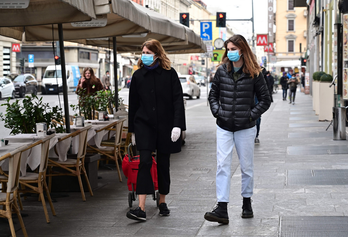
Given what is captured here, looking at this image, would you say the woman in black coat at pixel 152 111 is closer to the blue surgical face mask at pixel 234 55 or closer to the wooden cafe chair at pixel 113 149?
the blue surgical face mask at pixel 234 55

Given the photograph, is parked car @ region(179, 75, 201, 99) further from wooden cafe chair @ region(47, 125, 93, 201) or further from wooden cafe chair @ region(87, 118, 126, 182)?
wooden cafe chair @ region(47, 125, 93, 201)

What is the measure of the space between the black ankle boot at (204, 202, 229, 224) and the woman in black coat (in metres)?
0.65

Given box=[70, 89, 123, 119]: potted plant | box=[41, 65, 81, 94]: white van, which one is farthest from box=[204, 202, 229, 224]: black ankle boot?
box=[41, 65, 81, 94]: white van

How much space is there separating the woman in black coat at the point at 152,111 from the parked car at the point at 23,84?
112 ft

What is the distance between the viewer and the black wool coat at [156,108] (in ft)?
19.2

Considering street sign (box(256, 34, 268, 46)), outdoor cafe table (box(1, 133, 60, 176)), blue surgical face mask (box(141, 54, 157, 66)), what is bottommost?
outdoor cafe table (box(1, 133, 60, 176))

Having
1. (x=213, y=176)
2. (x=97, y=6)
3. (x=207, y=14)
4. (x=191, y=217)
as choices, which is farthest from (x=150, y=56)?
(x=207, y=14)

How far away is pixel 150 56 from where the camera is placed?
586 cm

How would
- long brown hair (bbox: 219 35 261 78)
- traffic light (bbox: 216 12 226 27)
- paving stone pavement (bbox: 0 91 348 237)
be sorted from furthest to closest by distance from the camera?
1. traffic light (bbox: 216 12 226 27)
2. long brown hair (bbox: 219 35 261 78)
3. paving stone pavement (bbox: 0 91 348 237)

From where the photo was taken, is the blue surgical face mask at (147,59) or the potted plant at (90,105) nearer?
the blue surgical face mask at (147,59)

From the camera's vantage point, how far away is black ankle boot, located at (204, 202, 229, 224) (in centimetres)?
563

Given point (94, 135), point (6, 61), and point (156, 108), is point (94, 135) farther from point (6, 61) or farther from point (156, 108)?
point (6, 61)

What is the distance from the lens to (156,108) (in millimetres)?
5902

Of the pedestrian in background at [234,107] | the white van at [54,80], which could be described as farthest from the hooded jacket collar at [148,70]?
the white van at [54,80]
